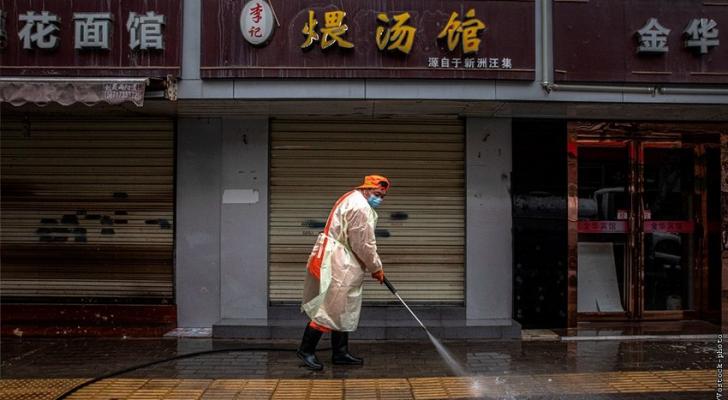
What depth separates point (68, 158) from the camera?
813 cm

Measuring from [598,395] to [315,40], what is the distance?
15.8 ft

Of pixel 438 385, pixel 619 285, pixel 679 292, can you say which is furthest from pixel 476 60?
pixel 679 292

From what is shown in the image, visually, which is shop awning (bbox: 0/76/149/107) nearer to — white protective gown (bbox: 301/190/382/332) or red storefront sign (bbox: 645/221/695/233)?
white protective gown (bbox: 301/190/382/332)

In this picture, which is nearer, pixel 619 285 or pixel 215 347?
pixel 215 347

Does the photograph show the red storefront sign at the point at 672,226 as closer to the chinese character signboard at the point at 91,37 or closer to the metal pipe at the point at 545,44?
the metal pipe at the point at 545,44

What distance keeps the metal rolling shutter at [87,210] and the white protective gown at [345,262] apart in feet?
9.94

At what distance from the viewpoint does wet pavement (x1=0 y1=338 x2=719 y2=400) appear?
212 inches

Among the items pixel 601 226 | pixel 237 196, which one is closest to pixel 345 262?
pixel 237 196

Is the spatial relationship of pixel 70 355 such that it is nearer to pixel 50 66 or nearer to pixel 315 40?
pixel 50 66

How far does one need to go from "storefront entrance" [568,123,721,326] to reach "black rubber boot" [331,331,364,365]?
13.1ft

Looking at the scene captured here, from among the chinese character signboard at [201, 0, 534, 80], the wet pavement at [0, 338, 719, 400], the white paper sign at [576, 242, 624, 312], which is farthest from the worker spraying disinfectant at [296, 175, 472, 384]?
the white paper sign at [576, 242, 624, 312]

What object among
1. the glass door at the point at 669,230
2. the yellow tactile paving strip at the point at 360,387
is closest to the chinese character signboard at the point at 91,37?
the yellow tactile paving strip at the point at 360,387

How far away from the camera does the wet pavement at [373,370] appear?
5383 mm

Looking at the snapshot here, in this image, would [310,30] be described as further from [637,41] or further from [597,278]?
[597,278]
